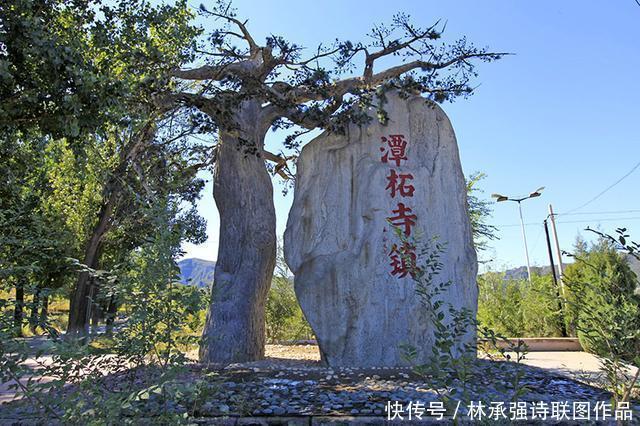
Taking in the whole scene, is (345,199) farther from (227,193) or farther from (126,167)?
(126,167)

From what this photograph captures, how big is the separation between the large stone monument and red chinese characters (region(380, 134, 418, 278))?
0.6 inches

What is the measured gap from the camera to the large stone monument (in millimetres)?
5914

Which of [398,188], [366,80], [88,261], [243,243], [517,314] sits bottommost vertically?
[517,314]

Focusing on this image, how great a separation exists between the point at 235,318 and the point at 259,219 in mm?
1548

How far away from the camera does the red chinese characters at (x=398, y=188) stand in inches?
239

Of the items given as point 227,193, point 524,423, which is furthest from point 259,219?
point 524,423

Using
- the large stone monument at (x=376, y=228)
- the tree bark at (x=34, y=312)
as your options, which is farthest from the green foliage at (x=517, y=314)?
the tree bark at (x=34, y=312)

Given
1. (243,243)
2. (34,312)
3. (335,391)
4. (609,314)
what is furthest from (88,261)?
(609,314)

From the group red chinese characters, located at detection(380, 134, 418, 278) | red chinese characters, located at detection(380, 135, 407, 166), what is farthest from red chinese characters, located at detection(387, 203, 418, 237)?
red chinese characters, located at detection(380, 135, 407, 166)

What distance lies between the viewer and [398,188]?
21.1 ft

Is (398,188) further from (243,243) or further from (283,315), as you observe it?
(283,315)

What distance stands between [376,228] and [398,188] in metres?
0.66

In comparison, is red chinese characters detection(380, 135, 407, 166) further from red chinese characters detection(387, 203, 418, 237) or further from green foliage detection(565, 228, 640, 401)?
green foliage detection(565, 228, 640, 401)

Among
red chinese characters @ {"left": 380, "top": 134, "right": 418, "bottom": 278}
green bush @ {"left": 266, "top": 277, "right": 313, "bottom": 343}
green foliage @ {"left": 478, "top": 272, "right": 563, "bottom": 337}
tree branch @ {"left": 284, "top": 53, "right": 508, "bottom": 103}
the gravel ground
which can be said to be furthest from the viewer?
green foliage @ {"left": 478, "top": 272, "right": 563, "bottom": 337}
